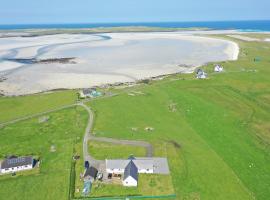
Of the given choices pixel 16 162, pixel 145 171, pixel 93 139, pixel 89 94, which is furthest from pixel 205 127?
pixel 16 162

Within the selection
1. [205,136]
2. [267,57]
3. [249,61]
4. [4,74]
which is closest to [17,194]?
[205,136]

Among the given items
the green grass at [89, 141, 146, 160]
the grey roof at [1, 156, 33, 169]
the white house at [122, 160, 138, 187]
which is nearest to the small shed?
the white house at [122, 160, 138, 187]

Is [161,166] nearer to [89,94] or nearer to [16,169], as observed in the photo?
[16,169]

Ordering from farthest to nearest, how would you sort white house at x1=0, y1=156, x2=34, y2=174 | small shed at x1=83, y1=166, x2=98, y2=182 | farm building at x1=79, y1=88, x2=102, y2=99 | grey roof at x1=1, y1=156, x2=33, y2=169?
1. farm building at x1=79, y1=88, x2=102, y2=99
2. grey roof at x1=1, y1=156, x2=33, y2=169
3. white house at x1=0, y1=156, x2=34, y2=174
4. small shed at x1=83, y1=166, x2=98, y2=182

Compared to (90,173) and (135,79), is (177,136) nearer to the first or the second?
(90,173)

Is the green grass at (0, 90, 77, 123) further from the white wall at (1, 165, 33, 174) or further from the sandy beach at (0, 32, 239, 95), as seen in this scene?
the white wall at (1, 165, 33, 174)

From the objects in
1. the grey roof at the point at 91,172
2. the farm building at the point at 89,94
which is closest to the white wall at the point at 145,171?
the grey roof at the point at 91,172
